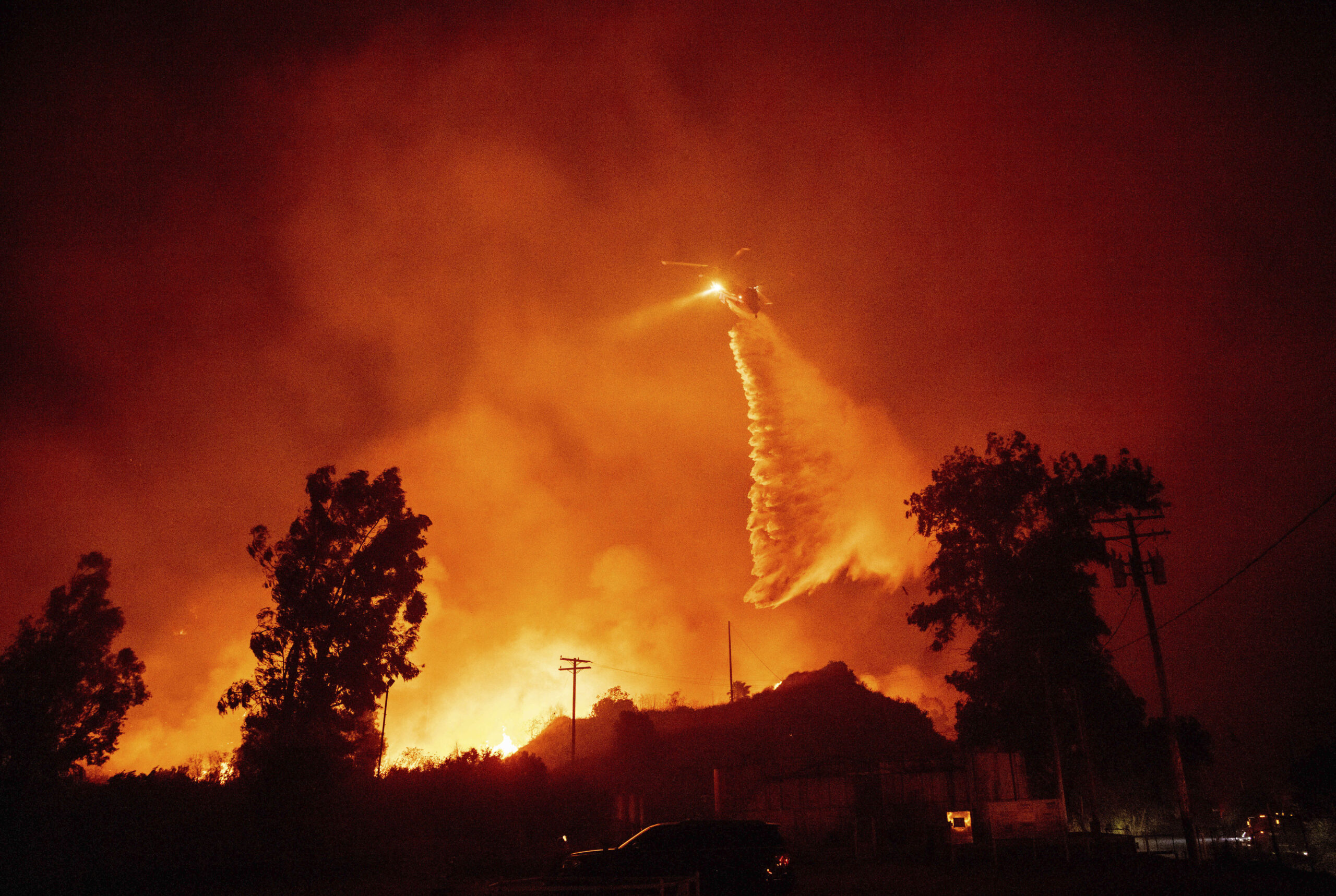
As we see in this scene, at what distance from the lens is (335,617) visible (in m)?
36.3

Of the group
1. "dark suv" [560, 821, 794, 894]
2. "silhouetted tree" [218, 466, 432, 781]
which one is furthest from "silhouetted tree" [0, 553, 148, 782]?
"dark suv" [560, 821, 794, 894]

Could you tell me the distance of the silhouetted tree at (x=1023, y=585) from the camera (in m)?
40.0

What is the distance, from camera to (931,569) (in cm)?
4384

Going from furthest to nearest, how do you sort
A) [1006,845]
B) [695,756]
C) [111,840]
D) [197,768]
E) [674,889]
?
[695,756], [197,768], [1006,845], [111,840], [674,889]

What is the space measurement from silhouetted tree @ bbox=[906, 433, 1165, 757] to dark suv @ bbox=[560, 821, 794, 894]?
22775mm

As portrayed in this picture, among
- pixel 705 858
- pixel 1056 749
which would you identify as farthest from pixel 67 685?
→ pixel 1056 749

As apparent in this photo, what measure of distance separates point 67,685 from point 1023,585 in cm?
5068

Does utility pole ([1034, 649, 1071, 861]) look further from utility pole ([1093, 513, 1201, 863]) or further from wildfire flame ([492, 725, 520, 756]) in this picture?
wildfire flame ([492, 725, 520, 756])

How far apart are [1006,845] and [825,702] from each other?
5328 centimetres

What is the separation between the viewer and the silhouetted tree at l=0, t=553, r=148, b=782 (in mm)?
38750

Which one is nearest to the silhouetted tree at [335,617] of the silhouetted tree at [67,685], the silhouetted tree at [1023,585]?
the silhouetted tree at [67,685]

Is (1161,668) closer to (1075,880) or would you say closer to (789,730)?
(1075,880)

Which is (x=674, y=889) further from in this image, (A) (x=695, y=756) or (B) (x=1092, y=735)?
(A) (x=695, y=756)

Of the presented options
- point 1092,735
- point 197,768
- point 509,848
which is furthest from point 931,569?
point 197,768
